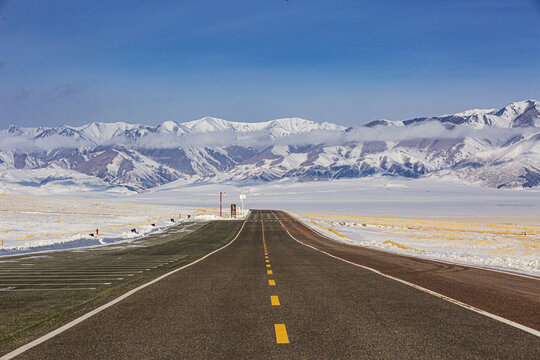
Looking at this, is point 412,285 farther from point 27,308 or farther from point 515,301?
point 27,308

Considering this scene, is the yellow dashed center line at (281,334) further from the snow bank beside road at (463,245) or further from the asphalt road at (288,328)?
the snow bank beside road at (463,245)

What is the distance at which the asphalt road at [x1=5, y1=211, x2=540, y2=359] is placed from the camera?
6.92 metres

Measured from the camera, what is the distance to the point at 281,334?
312 inches

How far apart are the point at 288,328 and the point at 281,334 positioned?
0.43m

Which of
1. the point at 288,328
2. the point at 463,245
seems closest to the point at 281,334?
the point at 288,328

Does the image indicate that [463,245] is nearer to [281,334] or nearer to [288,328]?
[288,328]

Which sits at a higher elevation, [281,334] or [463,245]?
[281,334]

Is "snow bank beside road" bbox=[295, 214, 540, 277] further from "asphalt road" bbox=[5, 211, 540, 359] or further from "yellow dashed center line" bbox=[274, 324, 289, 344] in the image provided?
"yellow dashed center line" bbox=[274, 324, 289, 344]

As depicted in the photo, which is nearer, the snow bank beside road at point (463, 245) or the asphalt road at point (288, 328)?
the asphalt road at point (288, 328)

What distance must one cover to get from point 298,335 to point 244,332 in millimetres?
902

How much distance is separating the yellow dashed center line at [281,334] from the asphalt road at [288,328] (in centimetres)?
2

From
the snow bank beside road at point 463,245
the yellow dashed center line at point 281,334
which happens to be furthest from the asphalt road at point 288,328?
the snow bank beside road at point 463,245

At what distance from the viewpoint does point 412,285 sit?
13562 mm

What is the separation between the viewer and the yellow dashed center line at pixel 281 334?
7500 millimetres
